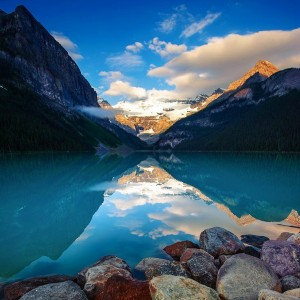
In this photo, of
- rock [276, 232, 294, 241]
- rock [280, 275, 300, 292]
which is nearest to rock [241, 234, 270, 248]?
rock [276, 232, 294, 241]

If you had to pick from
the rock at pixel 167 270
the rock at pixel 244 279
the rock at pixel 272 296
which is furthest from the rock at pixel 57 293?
the rock at pixel 272 296

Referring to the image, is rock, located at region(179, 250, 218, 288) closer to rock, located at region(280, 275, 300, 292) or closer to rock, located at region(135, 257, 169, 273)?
rock, located at region(135, 257, 169, 273)

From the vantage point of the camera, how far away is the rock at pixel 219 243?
1685 centimetres

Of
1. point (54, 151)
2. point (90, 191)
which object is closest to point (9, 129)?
point (54, 151)

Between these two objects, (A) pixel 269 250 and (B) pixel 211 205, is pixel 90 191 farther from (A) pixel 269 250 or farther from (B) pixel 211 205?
(A) pixel 269 250

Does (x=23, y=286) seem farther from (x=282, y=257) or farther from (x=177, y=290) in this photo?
(x=282, y=257)

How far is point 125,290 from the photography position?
11414mm

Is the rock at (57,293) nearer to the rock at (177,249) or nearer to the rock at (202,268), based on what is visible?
the rock at (202,268)

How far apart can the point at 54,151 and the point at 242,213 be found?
583 feet

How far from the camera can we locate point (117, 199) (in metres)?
36.1

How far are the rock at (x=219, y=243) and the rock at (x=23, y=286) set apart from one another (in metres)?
7.86

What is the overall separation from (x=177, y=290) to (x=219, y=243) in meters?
7.89

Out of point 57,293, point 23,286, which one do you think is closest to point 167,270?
point 57,293

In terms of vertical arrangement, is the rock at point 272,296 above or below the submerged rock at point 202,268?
above
